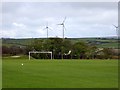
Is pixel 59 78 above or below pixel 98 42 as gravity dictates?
below

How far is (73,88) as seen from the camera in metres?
20.5

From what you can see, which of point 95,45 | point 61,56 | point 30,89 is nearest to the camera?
point 30,89

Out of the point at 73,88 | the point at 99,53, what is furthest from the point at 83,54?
the point at 73,88

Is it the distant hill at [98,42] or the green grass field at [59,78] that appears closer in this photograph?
the green grass field at [59,78]

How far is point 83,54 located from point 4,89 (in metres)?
120

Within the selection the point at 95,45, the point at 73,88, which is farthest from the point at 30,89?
the point at 95,45

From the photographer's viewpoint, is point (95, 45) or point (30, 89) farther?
point (95, 45)

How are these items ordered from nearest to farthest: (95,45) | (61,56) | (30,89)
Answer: (30,89) < (61,56) < (95,45)

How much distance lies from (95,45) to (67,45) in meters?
10.9

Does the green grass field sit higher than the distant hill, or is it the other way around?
the distant hill

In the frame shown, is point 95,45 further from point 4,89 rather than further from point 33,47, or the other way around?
point 4,89

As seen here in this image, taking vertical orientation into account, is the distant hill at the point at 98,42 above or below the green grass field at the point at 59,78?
above

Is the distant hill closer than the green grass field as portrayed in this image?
No

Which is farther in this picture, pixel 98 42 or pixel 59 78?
pixel 98 42
